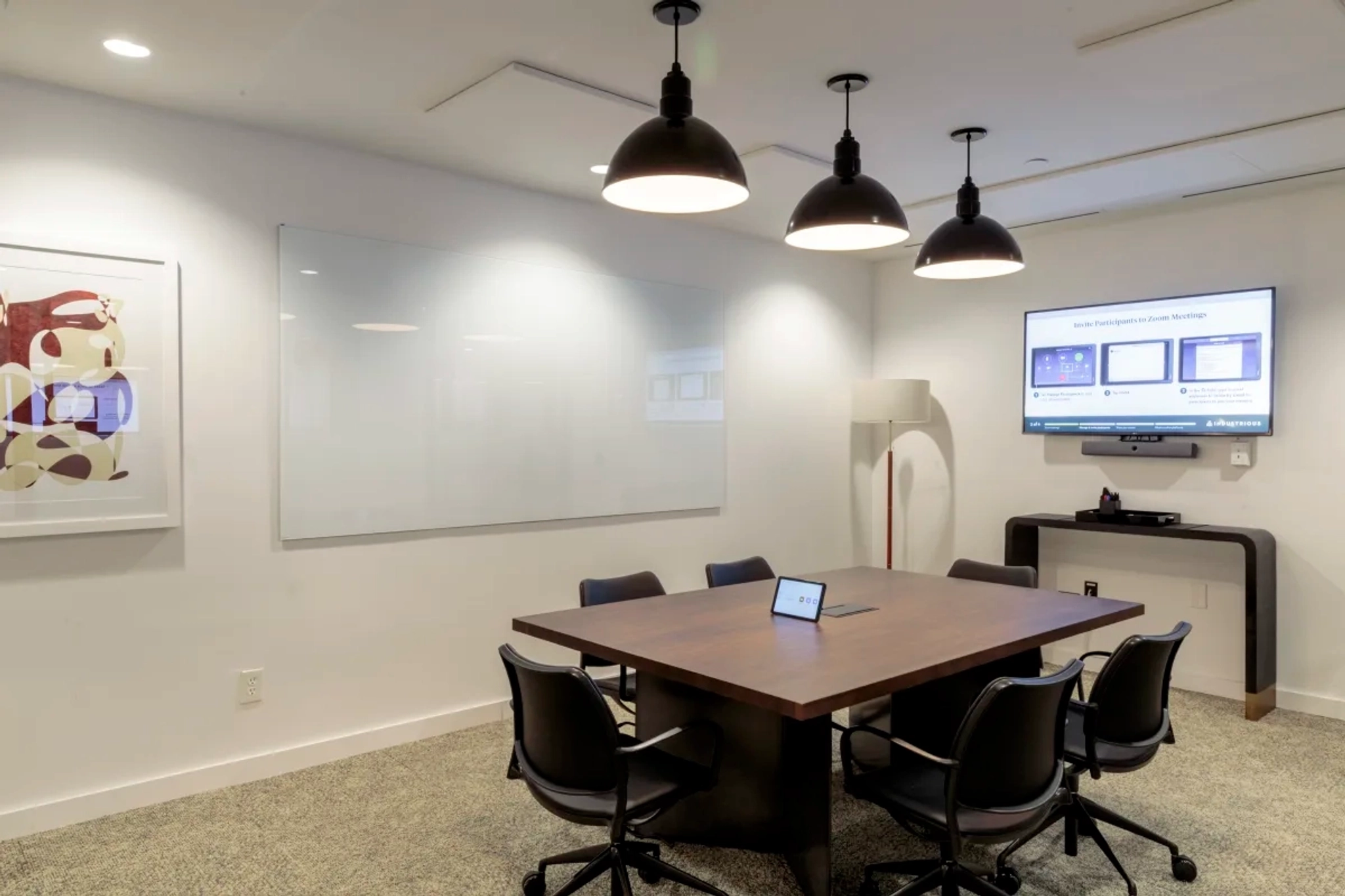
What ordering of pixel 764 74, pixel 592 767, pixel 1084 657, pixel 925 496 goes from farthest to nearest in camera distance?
1. pixel 925 496
2. pixel 764 74
3. pixel 1084 657
4. pixel 592 767

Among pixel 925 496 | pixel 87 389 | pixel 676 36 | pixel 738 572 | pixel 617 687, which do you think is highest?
pixel 676 36

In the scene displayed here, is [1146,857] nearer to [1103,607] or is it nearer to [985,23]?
[1103,607]

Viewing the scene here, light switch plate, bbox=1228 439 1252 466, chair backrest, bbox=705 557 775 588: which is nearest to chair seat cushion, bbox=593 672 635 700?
chair backrest, bbox=705 557 775 588

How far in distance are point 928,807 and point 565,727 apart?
38.0 inches

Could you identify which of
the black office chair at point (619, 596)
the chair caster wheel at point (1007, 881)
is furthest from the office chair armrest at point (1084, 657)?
the black office chair at point (619, 596)

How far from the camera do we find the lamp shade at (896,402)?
5.52m

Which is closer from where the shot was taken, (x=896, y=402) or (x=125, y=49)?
(x=125, y=49)

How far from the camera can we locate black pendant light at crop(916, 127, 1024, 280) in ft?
10.7

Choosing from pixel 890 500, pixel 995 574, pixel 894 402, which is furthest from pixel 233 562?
pixel 890 500

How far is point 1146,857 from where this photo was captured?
9.58ft

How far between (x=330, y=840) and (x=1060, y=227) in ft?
15.9

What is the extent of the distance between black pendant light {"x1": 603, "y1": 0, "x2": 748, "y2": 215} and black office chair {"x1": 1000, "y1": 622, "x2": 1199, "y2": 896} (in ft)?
5.79

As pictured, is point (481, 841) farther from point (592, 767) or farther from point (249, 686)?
point (249, 686)

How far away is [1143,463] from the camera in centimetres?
496
